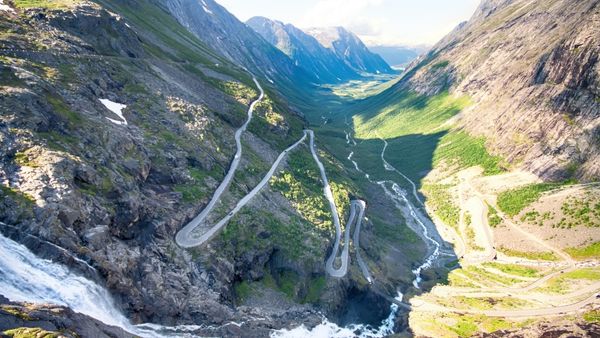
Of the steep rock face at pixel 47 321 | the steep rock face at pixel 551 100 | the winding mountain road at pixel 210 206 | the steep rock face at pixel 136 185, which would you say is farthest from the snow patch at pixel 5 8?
the steep rock face at pixel 551 100

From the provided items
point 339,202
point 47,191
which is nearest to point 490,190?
point 339,202

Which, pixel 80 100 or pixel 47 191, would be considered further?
pixel 80 100

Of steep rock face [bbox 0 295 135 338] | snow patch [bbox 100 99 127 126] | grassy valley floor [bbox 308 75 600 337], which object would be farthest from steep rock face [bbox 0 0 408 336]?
grassy valley floor [bbox 308 75 600 337]

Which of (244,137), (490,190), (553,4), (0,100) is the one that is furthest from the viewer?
(553,4)

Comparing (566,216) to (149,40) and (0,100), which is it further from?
(149,40)

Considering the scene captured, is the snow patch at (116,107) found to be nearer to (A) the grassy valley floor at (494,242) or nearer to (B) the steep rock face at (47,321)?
(B) the steep rock face at (47,321)

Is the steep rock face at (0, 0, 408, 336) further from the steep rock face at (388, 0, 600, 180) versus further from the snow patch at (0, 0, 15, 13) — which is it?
the steep rock face at (388, 0, 600, 180)

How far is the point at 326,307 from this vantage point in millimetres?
70188

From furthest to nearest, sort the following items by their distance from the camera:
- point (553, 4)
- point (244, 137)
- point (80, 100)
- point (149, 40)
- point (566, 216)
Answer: point (553, 4) → point (149, 40) → point (244, 137) → point (566, 216) → point (80, 100)

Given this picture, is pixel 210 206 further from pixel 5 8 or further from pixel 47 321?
pixel 5 8

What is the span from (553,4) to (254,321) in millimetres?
209618

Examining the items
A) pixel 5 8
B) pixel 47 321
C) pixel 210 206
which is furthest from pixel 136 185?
pixel 5 8

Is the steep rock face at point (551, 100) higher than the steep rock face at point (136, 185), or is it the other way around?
the steep rock face at point (551, 100)

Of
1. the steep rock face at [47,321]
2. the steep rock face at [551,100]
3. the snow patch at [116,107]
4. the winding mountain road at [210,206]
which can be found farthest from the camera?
the steep rock face at [551,100]
